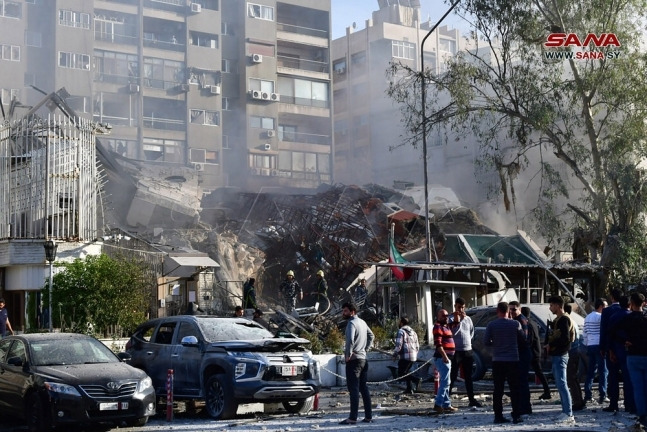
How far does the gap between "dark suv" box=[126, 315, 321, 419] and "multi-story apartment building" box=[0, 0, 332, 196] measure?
38.1 m

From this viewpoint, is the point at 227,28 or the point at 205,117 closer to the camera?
the point at 205,117

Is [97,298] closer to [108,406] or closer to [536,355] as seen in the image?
[108,406]

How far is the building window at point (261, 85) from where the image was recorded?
191ft

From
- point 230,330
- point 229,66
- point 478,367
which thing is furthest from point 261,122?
point 230,330

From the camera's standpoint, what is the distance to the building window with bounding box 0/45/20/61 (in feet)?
168

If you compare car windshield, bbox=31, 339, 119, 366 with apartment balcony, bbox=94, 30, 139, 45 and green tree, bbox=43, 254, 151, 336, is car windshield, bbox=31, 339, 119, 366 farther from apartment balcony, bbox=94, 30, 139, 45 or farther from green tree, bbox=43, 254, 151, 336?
apartment balcony, bbox=94, 30, 139, 45

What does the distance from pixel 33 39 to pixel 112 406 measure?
45.1 m

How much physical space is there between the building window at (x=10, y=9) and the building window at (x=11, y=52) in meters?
1.89

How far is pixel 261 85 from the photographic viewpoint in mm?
58406

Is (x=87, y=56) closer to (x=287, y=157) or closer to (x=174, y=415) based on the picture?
(x=287, y=157)

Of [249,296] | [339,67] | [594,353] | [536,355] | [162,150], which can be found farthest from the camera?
[339,67]

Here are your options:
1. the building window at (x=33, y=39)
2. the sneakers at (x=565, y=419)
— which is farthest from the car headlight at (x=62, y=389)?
the building window at (x=33, y=39)

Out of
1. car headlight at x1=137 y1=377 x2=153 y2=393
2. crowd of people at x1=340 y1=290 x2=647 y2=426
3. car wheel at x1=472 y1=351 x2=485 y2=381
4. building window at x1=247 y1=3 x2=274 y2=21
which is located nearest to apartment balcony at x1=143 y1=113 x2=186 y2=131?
building window at x1=247 y1=3 x2=274 y2=21

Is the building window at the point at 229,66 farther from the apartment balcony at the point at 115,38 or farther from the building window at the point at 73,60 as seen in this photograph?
the building window at the point at 73,60
